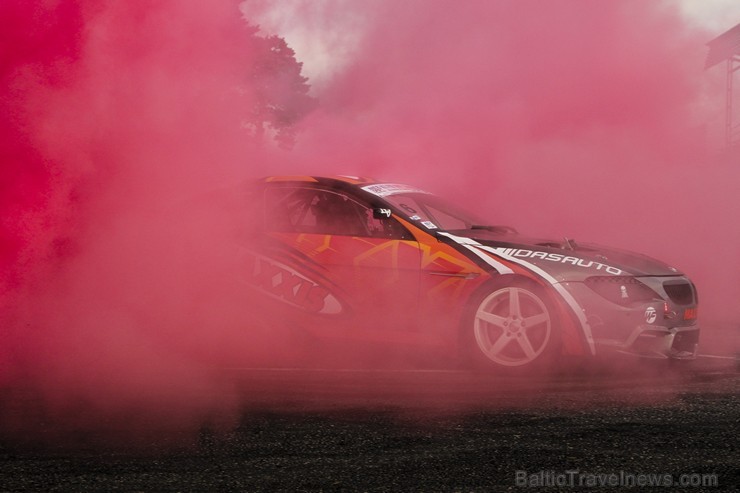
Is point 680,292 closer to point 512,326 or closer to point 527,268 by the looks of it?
point 527,268

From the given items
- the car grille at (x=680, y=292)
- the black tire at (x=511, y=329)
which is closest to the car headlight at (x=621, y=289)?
the car grille at (x=680, y=292)

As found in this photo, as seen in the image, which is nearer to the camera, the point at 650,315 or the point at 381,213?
the point at 650,315

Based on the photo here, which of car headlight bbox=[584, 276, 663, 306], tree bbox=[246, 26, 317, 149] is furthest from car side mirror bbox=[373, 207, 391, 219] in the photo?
tree bbox=[246, 26, 317, 149]

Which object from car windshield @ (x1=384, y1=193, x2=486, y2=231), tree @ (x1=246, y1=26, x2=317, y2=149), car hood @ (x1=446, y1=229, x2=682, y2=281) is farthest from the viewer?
tree @ (x1=246, y1=26, x2=317, y2=149)

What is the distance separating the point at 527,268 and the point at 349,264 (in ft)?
4.21

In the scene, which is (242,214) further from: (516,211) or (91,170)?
(516,211)

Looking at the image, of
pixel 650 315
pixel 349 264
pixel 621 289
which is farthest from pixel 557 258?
pixel 349 264

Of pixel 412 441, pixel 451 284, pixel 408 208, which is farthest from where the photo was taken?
pixel 408 208

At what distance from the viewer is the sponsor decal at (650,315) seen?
6.75 metres

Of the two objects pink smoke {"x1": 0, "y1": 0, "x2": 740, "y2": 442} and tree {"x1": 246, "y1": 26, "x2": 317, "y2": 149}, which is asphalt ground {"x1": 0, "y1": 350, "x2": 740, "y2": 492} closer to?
pink smoke {"x1": 0, "y1": 0, "x2": 740, "y2": 442}

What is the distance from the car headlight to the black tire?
36cm

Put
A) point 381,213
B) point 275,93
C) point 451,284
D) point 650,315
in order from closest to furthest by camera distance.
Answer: point 650,315 < point 451,284 < point 381,213 < point 275,93

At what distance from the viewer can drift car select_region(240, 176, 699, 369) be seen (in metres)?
6.76

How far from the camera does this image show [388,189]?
7805 millimetres
